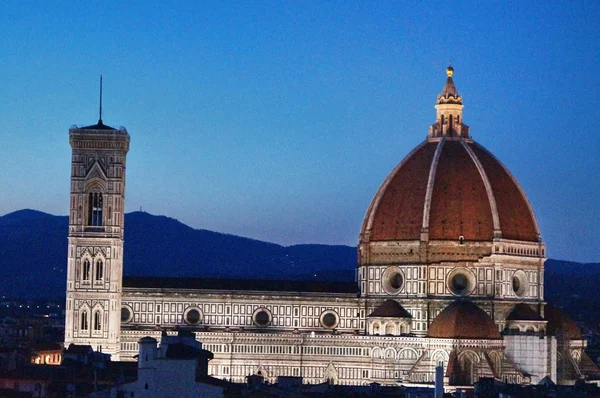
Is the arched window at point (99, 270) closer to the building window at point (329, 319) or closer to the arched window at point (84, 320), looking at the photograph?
the arched window at point (84, 320)

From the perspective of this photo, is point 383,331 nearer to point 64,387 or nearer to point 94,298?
point 94,298

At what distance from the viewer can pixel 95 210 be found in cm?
12850

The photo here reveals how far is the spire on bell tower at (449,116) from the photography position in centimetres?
13512

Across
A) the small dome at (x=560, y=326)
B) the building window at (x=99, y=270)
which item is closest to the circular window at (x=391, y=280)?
the small dome at (x=560, y=326)

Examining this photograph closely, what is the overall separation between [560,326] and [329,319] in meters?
14.1

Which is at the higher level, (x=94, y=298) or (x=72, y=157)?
(x=72, y=157)

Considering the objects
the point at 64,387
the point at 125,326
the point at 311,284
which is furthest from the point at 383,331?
the point at 64,387

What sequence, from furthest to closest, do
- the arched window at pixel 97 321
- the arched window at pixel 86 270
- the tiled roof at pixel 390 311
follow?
the tiled roof at pixel 390 311 → the arched window at pixel 86 270 → the arched window at pixel 97 321

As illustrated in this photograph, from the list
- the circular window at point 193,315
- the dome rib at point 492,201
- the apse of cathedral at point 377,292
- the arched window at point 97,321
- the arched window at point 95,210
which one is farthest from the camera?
the circular window at point 193,315

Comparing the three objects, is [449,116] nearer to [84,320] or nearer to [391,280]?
[391,280]

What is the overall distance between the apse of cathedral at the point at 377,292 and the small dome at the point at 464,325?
0.44 feet

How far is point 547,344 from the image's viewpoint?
126188 millimetres

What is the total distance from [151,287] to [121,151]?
28.6 ft

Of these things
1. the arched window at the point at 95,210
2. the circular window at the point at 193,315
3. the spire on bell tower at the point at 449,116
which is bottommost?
the circular window at the point at 193,315
